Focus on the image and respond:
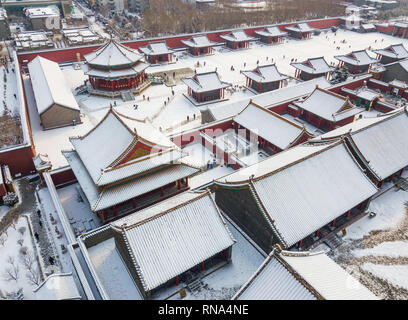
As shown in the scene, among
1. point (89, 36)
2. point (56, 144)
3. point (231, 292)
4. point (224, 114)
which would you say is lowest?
point (231, 292)

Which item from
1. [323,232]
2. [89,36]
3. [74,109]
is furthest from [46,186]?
[89,36]

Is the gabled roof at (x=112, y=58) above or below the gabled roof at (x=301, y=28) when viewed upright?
below

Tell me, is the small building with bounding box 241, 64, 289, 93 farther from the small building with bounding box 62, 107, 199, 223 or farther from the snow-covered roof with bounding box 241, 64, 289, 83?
the small building with bounding box 62, 107, 199, 223

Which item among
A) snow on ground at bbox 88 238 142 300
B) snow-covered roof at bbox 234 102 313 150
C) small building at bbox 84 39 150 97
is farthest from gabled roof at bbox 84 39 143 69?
snow on ground at bbox 88 238 142 300

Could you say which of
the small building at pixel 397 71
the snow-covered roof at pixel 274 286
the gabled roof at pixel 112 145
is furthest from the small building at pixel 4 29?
the snow-covered roof at pixel 274 286

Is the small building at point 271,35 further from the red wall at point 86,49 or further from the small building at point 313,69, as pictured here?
the small building at point 313,69

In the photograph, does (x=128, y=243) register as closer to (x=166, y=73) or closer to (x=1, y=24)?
(x=166, y=73)
